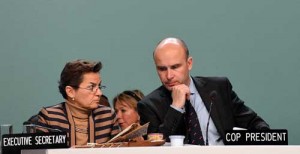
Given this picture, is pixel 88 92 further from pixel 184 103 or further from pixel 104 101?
pixel 104 101

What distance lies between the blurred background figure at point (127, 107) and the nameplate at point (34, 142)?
1790mm

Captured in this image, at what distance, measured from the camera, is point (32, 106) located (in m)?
4.82

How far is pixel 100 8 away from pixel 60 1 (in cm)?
29

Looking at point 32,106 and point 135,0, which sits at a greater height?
point 135,0

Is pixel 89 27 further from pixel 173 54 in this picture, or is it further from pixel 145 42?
pixel 173 54

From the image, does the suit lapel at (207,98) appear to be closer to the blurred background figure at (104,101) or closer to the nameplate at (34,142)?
the blurred background figure at (104,101)

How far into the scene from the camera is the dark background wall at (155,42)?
483 cm

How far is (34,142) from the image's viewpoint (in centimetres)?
252

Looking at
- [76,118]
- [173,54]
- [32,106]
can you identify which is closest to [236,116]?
[173,54]

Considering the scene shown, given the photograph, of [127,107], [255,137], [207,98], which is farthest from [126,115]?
[255,137]

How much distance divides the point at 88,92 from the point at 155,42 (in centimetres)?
133

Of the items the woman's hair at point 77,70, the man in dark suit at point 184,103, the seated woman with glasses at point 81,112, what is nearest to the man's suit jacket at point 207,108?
the man in dark suit at point 184,103

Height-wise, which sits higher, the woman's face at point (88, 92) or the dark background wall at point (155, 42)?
the dark background wall at point (155, 42)

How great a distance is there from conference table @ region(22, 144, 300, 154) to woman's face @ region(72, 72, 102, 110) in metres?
1.09
